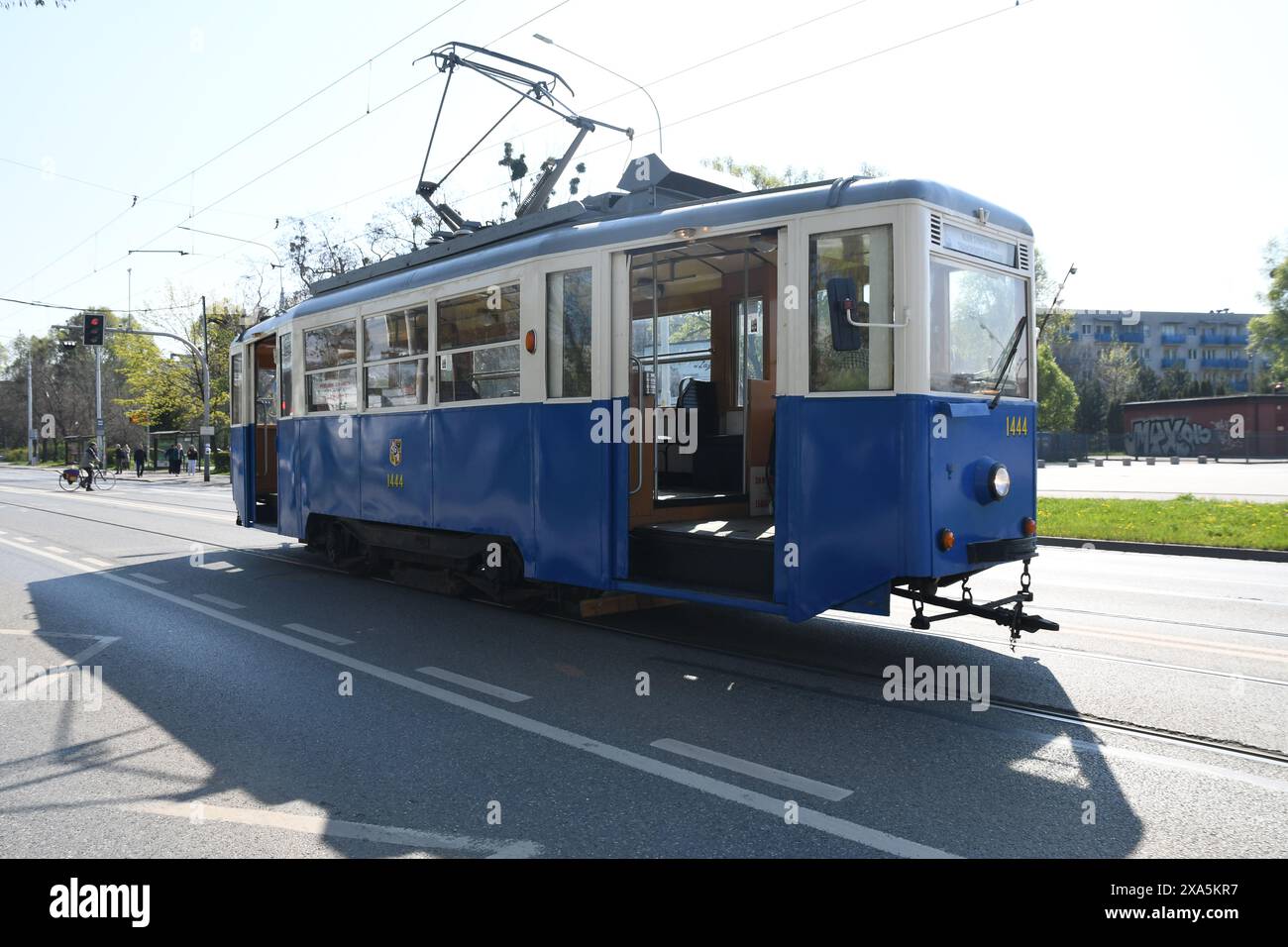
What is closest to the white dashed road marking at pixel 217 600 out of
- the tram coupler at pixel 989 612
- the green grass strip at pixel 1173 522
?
the tram coupler at pixel 989 612

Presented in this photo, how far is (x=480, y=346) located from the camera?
7.71 metres

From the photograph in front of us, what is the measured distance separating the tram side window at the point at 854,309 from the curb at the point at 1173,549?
9761 millimetres

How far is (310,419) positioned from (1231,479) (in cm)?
3013

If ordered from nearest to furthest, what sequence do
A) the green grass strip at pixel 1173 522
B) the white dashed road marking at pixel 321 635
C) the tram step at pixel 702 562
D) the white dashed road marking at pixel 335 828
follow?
the white dashed road marking at pixel 335 828 → the tram step at pixel 702 562 → the white dashed road marking at pixel 321 635 → the green grass strip at pixel 1173 522

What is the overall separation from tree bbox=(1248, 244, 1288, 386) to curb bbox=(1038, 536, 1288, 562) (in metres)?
56.8

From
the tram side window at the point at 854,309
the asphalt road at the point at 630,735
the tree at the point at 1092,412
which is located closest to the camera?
the asphalt road at the point at 630,735

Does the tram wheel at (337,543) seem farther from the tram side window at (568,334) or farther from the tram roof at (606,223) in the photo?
the tram side window at (568,334)

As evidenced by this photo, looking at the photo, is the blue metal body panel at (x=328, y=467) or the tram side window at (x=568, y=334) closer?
the tram side window at (x=568, y=334)

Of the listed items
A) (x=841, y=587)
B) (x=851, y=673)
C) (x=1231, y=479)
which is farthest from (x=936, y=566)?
(x=1231, y=479)

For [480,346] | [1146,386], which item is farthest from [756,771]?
[1146,386]

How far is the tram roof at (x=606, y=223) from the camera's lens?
5605 millimetres

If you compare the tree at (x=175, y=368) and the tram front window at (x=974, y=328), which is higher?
the tree at (x=175, y=368)

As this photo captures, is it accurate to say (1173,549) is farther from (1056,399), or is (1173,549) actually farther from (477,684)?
(1056,399)
